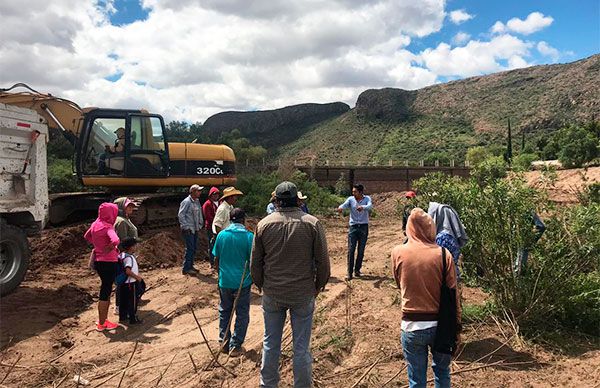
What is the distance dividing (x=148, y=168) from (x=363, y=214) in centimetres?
585

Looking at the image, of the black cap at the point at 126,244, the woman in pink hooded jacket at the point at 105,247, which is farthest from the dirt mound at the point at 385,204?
the woman in pink hooded jacket at the point at 105,247

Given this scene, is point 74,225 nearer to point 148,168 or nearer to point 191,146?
point 148,168

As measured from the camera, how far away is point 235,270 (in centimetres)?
497

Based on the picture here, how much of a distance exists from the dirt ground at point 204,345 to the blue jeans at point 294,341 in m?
0.57

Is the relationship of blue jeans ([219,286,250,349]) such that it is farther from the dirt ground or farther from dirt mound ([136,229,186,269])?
dirt mound ([136,229,186,269])

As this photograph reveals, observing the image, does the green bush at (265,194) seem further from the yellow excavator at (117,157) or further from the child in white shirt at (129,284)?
the child in white shirt at (129,284)

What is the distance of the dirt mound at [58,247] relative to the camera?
32.0ft

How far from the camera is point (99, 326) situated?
6.14 meters

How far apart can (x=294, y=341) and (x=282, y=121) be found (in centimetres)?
9631

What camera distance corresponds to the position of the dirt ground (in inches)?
181

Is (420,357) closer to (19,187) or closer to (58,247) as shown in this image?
(19,187)

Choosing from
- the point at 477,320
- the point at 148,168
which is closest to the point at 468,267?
the point at 477,320

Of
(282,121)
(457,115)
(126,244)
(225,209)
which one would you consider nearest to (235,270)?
(126,244)

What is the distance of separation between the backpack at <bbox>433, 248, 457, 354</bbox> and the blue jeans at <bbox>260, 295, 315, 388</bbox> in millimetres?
1071
